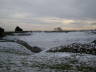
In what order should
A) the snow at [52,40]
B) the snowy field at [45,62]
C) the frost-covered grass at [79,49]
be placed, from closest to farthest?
the snowy field at [45,62] < the frost-covered grass at [79,49] < the snow at [52,40]

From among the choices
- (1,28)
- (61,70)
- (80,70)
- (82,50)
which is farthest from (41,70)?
(1,28)

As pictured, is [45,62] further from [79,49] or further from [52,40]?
[52,40]

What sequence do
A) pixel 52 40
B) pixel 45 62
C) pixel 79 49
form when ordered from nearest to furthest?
pixel 45 62, pixel 79 49, pixel 52 40

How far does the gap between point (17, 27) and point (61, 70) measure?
275 ft

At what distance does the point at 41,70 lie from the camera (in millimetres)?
10719

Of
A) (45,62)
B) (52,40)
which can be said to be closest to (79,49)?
(45,62)

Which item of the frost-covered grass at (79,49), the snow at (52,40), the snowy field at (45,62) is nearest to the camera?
the snowy field at (45,62)

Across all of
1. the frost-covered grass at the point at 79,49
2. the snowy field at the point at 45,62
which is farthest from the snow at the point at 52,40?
the snowy field at the point at 45,62

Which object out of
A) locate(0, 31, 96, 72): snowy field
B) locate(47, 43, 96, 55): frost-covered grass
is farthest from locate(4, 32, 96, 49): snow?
locate(0, 31, 96, 72): snowy field

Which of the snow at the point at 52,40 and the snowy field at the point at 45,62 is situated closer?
the snowy field at the point at 45,62

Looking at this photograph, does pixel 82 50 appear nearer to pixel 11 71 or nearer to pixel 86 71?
pixel 86 71

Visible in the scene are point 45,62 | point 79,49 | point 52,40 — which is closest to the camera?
point 45,62

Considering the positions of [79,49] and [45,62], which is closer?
[45,62]

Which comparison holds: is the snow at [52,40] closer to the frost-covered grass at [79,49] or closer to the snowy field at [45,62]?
the frost-covered grass at [79,49]
